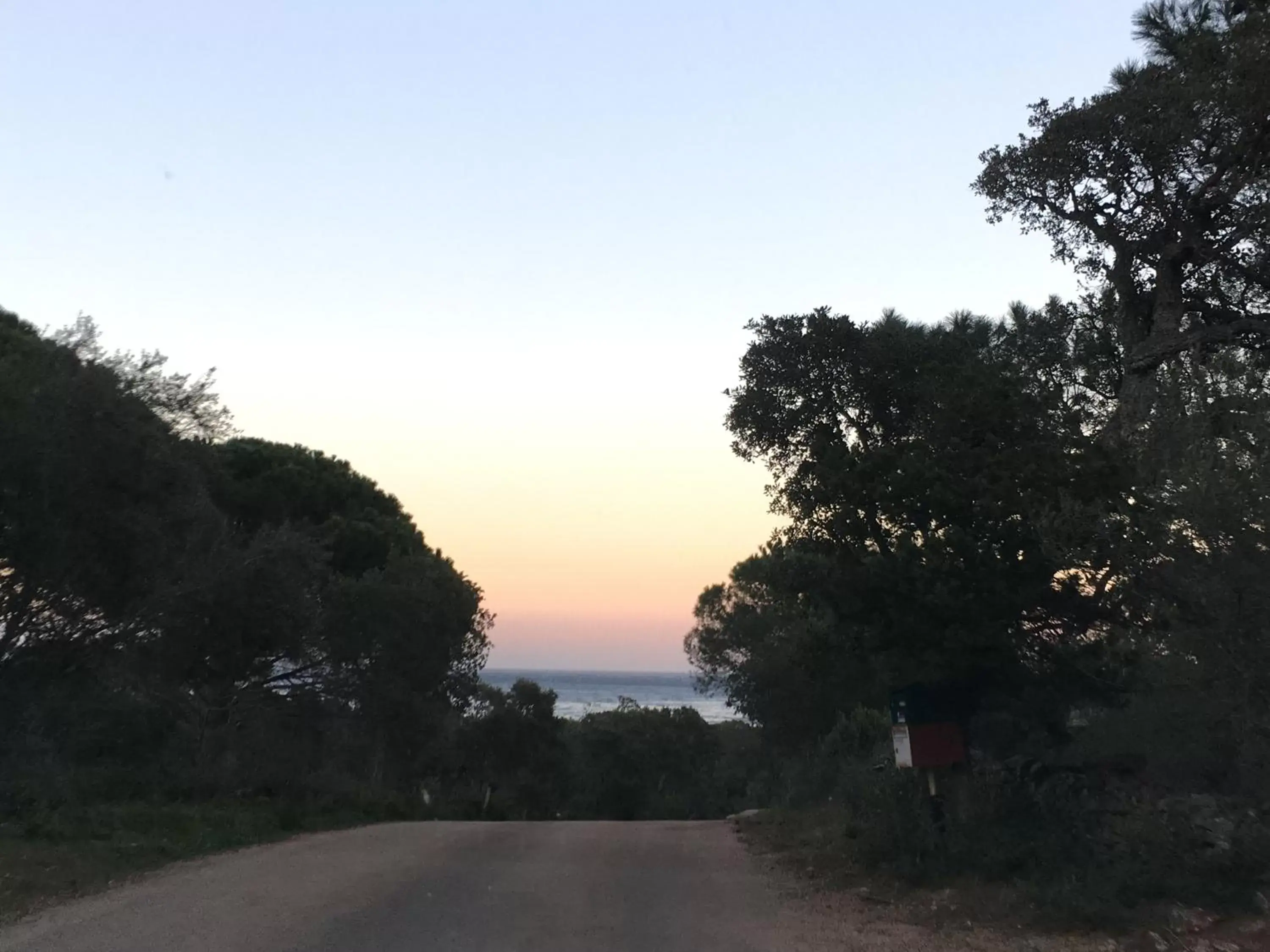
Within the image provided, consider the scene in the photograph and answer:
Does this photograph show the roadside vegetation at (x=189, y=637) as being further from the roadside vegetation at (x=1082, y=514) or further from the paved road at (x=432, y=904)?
the roadside vegetation at (x=1082, y=514)

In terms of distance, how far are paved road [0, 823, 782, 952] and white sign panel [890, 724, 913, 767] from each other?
213 centimetres

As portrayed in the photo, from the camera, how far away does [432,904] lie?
442 inches

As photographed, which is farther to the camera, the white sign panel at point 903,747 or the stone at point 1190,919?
the white sign panel at point 903,747

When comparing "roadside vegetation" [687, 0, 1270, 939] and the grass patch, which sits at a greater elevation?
"roadside vegetation" [687, 0, 1270, 939]

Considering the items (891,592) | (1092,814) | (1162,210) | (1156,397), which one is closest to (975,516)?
(891,592)

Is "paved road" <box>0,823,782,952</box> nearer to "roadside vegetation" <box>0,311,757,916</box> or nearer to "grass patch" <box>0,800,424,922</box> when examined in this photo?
"grass patch" <box>0,800,424,922</box>

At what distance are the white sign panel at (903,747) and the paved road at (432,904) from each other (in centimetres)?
213

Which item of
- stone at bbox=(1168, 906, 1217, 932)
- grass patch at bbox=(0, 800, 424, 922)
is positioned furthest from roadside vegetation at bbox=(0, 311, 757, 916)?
stone at bbox=(1168, 906, 1217, 932)

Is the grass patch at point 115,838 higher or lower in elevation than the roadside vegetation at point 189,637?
lower

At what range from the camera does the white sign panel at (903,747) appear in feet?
42.8

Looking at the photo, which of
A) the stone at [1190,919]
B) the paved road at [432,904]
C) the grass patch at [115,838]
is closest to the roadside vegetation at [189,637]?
the grass patch at [115,838]

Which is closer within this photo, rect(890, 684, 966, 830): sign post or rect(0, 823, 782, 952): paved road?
rect(0, 823, 782, 952): paved road

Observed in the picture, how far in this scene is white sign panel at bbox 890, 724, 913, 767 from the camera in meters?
13.0

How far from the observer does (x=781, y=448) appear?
15.3m
